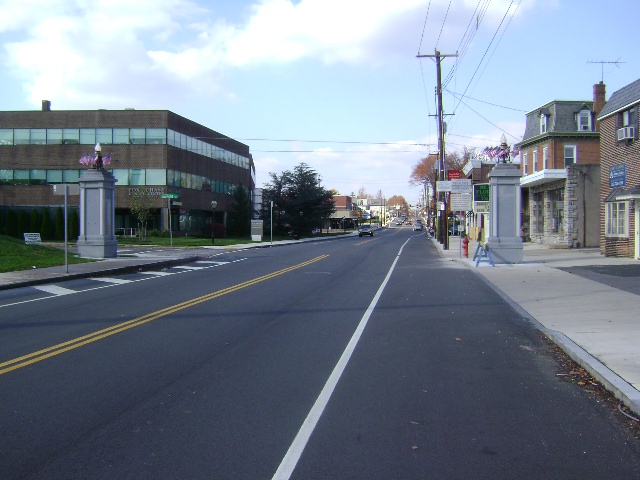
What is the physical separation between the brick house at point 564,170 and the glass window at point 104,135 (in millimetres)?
36344

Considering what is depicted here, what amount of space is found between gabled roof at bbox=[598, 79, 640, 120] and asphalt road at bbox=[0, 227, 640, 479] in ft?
52.9

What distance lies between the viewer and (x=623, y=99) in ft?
84.9

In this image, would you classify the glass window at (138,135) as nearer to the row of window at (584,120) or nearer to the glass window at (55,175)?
the glass window at (55,175)

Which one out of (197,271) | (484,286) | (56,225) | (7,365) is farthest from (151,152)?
(7,365)

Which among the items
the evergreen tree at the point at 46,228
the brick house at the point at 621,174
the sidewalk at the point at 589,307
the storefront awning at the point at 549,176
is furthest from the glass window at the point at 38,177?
the brick house at the point at 621,174

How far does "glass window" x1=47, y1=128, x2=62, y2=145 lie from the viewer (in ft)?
189

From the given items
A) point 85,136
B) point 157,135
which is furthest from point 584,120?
point 85,136

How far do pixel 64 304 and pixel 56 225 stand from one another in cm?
4269

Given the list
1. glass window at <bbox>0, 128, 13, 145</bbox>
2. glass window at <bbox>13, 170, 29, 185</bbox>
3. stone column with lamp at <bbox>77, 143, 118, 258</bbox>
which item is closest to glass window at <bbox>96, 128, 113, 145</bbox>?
glass window at <bbox>13, 170, 29, 185</bbox>

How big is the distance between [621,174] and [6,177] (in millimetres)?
52752

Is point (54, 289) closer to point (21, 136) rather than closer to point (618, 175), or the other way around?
point (618, 175)

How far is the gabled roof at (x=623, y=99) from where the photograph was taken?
2473 centimetres

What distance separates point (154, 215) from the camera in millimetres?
59375

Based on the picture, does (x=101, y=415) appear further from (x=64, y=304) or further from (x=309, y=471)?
(x=64, y=304)
